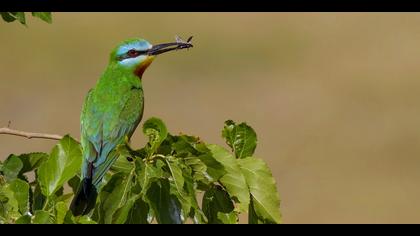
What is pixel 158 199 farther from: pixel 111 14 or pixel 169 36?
pixel 111 14

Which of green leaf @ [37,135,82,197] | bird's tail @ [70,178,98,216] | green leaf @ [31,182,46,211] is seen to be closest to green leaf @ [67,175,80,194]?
bird's tail @ [70,178,98,216]

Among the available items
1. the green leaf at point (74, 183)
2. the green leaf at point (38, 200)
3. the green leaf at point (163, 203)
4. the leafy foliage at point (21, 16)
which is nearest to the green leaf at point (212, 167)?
the green leaf at point (163, 203)

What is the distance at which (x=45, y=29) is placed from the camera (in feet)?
58.2

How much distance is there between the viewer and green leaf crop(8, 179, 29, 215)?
1.97m

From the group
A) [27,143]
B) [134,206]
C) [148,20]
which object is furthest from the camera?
[148,20]

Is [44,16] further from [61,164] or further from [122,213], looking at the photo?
[122,213]

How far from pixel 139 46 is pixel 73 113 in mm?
9690

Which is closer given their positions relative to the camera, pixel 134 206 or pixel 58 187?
pixel 134 206

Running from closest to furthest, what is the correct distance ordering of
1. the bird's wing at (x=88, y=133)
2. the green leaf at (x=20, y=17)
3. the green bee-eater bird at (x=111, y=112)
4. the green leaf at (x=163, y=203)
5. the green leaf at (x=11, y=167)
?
the green leaf at (x=163, y=203) → the green leaf at (x=11, y=167) → the green leaf at (x=20, y=17) → the green bee-eater bird at (x=111, y=112) → the bird's wing at (x=88, y=133)

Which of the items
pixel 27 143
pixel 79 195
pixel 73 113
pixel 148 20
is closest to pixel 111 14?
pixel 148 20

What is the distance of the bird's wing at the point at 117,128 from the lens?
253cm

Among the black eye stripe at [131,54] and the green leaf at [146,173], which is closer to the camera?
the green leaf at [146,173]

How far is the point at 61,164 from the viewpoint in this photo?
1.97 metres

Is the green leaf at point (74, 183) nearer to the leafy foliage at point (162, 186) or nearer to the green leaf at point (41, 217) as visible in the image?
the leafy foliage at point (162, 186)
